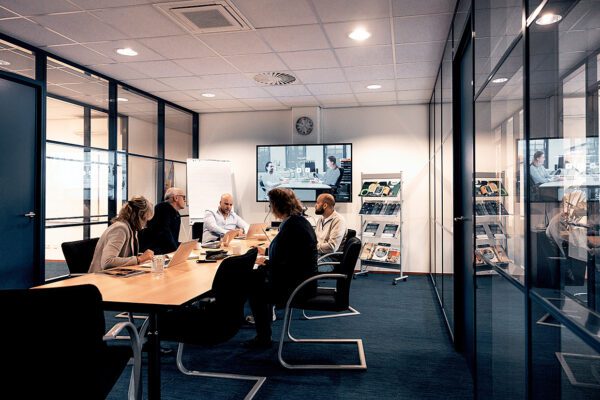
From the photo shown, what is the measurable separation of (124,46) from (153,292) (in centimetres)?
312

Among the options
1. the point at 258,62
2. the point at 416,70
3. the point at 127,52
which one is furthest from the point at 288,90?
the point at 127,52

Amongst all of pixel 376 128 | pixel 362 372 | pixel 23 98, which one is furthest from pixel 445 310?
pixel 23 98

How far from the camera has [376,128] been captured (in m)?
7.21

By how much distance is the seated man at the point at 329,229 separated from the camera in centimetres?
479

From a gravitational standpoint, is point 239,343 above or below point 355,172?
below

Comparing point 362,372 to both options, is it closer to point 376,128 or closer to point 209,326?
point 209,326

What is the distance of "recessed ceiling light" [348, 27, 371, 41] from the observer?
4000mm

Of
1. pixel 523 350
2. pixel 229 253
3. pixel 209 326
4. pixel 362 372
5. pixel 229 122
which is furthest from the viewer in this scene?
pixel 229 122

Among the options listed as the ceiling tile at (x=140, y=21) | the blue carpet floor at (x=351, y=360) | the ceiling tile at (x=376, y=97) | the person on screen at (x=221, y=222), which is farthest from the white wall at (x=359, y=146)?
the ceiling tile at (x=140, y=21)

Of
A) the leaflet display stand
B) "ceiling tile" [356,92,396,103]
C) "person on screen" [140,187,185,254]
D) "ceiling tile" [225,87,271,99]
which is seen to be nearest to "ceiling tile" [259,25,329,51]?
"ceiling tile" [225,87,271,99]

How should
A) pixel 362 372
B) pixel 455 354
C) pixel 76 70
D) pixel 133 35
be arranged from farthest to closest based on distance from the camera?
1. pixel 76 70
2. pixel 133 35
3. pixel 455 354
4. pixel 362 372

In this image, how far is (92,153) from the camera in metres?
5.47

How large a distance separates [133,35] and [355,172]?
4238mm

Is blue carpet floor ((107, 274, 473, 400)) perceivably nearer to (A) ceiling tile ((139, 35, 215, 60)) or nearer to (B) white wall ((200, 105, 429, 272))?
(B) white wall ((200, 105, 429, 272))
